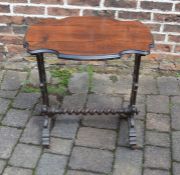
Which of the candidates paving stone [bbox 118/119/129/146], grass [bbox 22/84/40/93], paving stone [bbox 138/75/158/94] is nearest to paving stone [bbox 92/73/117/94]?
paving stone [bbox 138/75/158/94]

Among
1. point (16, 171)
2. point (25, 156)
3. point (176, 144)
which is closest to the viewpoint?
point (16, 171)

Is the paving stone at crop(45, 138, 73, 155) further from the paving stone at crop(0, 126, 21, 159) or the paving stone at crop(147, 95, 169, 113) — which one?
the paving stone at crop(147, 95, 169, 113)

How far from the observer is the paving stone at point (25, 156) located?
253cm

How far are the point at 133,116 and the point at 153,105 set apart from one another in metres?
0.32

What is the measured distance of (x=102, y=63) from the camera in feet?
11.2

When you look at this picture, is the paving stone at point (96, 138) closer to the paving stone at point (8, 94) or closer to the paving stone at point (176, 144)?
the paving stone at point (176, 144)

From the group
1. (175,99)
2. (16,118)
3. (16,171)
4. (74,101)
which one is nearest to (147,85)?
(175,99)

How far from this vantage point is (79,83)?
10.8ft

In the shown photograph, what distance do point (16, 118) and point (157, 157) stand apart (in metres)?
1.10

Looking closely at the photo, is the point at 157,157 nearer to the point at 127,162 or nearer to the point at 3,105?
the point at 127,162

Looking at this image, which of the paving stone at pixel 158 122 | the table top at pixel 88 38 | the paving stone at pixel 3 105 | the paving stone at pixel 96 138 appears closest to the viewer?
the table top at pixel 88 38

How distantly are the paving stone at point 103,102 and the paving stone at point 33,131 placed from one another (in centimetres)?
43

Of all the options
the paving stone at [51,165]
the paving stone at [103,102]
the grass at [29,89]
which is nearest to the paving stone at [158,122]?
the paving stone at [103,102]

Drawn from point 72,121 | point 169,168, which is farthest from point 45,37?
point 169,168
